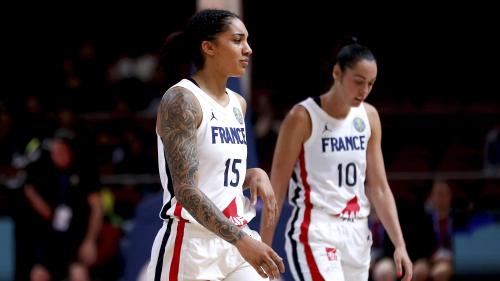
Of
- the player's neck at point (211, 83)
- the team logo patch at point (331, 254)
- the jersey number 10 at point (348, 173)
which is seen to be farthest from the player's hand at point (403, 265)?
the player's neck at point (211, 83)

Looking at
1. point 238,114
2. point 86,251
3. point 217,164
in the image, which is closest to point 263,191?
point 217,164

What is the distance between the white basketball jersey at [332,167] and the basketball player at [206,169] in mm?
1041

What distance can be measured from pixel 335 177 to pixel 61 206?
13.9 feet

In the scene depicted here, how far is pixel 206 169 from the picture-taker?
4055mm

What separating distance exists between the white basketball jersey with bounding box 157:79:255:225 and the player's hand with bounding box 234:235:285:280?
424 millimetres

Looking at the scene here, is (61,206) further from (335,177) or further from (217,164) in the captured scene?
(217,164)

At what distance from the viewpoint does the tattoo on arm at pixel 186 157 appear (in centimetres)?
377

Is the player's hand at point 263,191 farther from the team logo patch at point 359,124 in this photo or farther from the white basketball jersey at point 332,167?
the team logo patch at point 359,124

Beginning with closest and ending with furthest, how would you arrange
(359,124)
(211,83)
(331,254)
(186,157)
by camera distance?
1. (186,157)
2. (211,83)
3. (331,254)
4. (359,124)

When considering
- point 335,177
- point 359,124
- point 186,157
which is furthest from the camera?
point 359,124

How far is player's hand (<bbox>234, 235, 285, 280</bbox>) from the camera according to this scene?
3594mm

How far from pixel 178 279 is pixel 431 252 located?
18.5 feet

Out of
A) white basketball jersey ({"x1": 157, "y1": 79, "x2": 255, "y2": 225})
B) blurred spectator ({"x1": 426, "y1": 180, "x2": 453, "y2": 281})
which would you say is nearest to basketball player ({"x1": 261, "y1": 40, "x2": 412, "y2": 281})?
white basketball jersey ({"x1": 157, "y1": 79, "x2": 255, "y2": 225})

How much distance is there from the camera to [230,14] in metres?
4.26
